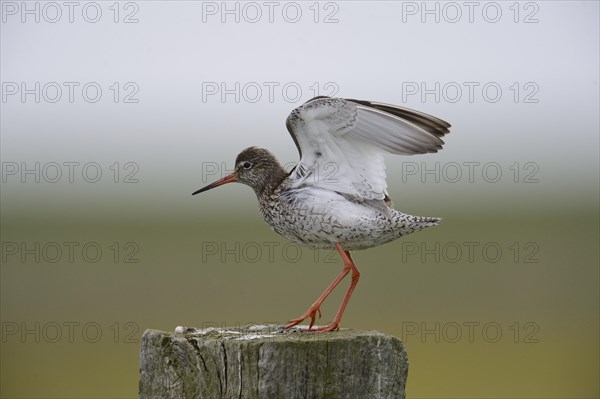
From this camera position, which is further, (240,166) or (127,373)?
(127,373)

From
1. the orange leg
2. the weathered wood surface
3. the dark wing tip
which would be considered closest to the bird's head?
the orange leg

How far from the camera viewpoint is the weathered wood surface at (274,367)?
10.6ft

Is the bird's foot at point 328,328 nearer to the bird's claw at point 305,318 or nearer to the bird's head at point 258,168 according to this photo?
the bird's claw at point 305,318

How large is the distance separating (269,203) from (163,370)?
1925 millimetres

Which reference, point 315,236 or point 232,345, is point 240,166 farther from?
point 232,345

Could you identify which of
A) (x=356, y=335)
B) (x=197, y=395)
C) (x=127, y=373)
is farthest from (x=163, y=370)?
(x=127, y=373)

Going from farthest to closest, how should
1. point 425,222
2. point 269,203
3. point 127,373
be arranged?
point 127,373 < point 269,203 < point 425,222

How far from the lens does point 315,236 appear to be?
15.7 feet

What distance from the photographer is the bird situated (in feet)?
15.2

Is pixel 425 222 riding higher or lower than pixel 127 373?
higher

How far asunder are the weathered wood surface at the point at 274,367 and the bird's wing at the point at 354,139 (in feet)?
5.37

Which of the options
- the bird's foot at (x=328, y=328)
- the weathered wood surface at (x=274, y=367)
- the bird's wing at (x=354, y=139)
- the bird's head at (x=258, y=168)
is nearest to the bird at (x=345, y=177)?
the bird's wing at (x=354, y=139)

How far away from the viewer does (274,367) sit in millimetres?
3244

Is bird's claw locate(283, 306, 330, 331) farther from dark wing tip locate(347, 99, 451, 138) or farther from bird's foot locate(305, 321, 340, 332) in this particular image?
dark wing tip locate(347, 99, 451, 138)
